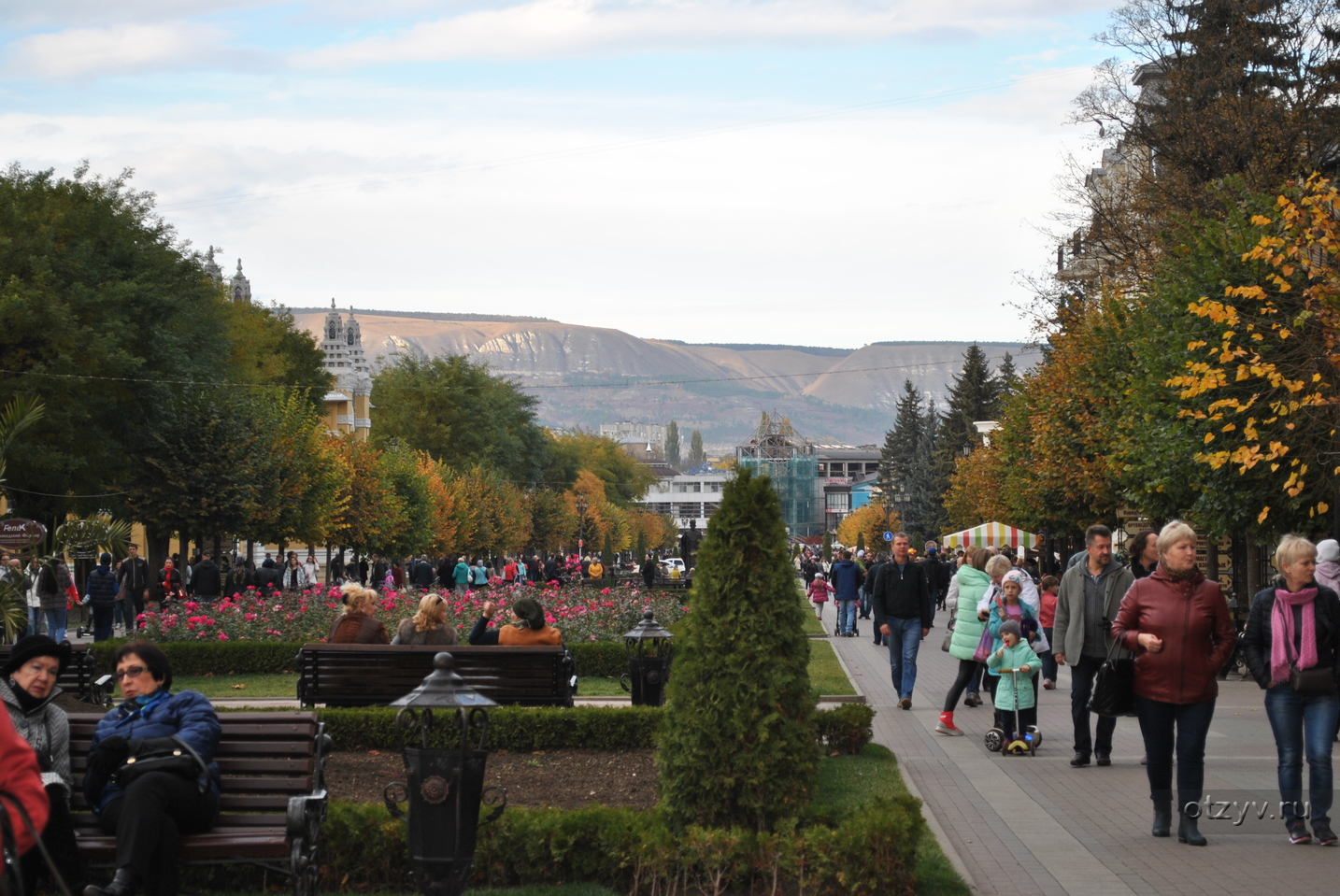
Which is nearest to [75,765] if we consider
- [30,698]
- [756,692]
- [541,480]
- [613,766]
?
[30,698]

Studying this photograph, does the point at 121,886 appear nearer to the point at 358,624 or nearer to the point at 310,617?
the point at 358,624

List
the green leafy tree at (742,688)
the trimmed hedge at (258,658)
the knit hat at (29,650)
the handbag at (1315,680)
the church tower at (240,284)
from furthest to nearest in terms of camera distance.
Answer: the church tower at (240,284), the trimmed hedge at (258,658), the handbag at (1315,680), the green leafy tree at (742,688), the knit hat at (29,650)

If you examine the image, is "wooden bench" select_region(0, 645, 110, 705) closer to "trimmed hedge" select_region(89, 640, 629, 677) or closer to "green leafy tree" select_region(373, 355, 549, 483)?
"trimmed hedge" select_region(89, 640, 629, 677)

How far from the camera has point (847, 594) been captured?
101ft

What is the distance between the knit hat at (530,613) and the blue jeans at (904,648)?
12.7ft

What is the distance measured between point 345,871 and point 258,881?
43 centimetres

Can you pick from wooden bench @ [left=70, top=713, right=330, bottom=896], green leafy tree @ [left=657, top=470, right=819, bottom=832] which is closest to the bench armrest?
wooden bench @ [left=70, top=713, right=330, bottom=896]

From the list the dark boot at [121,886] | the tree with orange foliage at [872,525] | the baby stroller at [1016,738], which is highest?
the dark boot at [121,886]

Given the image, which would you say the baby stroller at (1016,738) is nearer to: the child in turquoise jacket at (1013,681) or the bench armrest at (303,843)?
the child in turquoise jacket at (1013,681)

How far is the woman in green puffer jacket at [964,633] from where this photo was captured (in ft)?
44.5

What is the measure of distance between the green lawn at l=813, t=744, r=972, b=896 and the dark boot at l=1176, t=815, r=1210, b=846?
1417mm

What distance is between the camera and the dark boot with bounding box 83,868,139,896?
19.9ft

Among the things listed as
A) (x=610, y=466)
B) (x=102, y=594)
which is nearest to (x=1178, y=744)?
(x=102, y=594)

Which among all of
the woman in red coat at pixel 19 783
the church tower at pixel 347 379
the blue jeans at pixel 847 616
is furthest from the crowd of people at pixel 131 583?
the church tower at pixel 347 379
